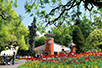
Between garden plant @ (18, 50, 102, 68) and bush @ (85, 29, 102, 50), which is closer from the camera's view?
garden plant @ (18, 50, 102, 68)

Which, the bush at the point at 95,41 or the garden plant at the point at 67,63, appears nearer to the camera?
the garden plant at the point at 67,63

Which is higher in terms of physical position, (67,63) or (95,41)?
(95,41)

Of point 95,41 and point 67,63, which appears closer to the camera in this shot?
point 67,63

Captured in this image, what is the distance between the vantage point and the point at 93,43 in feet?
80.7

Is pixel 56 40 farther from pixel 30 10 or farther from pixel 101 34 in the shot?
pixel 30 10

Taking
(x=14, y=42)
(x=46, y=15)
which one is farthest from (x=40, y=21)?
(x=14, y=42)

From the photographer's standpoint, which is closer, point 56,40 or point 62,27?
point 62,27

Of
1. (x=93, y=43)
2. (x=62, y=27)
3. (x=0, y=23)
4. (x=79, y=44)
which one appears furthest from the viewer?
(x=79, y=44)

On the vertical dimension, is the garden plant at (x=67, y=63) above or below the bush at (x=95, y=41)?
below

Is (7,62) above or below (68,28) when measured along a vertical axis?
below

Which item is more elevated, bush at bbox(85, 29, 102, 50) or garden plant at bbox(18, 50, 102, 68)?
bush at bbox(85, 29, 102, 50)

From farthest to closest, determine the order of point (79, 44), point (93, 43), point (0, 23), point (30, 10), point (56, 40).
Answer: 1. point (56, 40)
2. point (79, 44)
3. point (93, 43)
4. point (0, 23)
5. point (30, 10)

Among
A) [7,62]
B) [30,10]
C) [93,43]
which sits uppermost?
[30,10]

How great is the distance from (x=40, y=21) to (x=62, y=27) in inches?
74.9
